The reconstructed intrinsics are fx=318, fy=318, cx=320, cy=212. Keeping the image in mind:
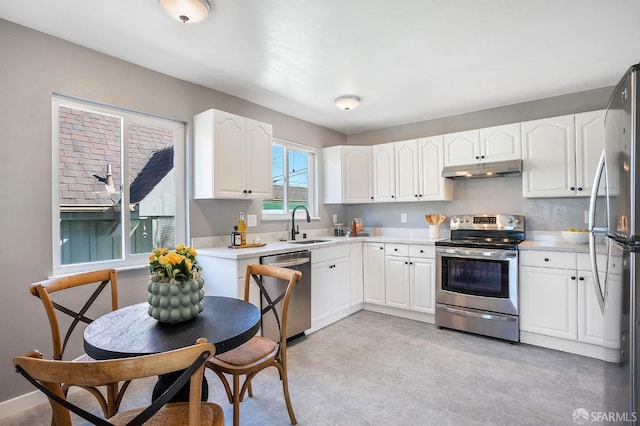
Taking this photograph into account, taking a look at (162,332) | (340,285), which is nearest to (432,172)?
(340,285)

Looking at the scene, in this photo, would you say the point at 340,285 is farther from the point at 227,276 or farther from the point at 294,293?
the point at 227,276

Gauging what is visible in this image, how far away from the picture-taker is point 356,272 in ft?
13.3

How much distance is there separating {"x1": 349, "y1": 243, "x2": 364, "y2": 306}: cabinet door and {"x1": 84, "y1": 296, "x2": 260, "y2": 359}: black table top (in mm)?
2371

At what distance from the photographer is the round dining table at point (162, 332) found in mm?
1234

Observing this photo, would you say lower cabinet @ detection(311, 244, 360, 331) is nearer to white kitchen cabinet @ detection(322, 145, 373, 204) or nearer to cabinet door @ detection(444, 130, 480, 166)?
white kitchen cabinet @ detection(322, 145, 373, 204)

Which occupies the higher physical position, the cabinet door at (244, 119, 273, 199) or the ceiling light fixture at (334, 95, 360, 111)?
the ceiling light fixture at (334, 95, 360, 111)

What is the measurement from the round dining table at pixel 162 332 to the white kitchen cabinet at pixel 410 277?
8.18ft

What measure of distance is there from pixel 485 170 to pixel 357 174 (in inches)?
64.3

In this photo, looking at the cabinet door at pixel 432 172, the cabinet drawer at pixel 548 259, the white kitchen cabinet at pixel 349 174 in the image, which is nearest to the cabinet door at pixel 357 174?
the white kitchen cabinet at pixel 349 174

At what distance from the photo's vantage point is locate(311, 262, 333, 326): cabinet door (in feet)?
11.1

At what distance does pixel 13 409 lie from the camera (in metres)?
2.06

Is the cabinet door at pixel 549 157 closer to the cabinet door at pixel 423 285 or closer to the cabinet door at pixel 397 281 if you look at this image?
the cabinet door at pixel 423 285

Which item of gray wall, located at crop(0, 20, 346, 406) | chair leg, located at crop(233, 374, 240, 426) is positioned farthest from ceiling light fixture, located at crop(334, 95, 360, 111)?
chair leg, located at crop(233, 374, 240, 426)

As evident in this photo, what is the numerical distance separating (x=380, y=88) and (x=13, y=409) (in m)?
3.85
